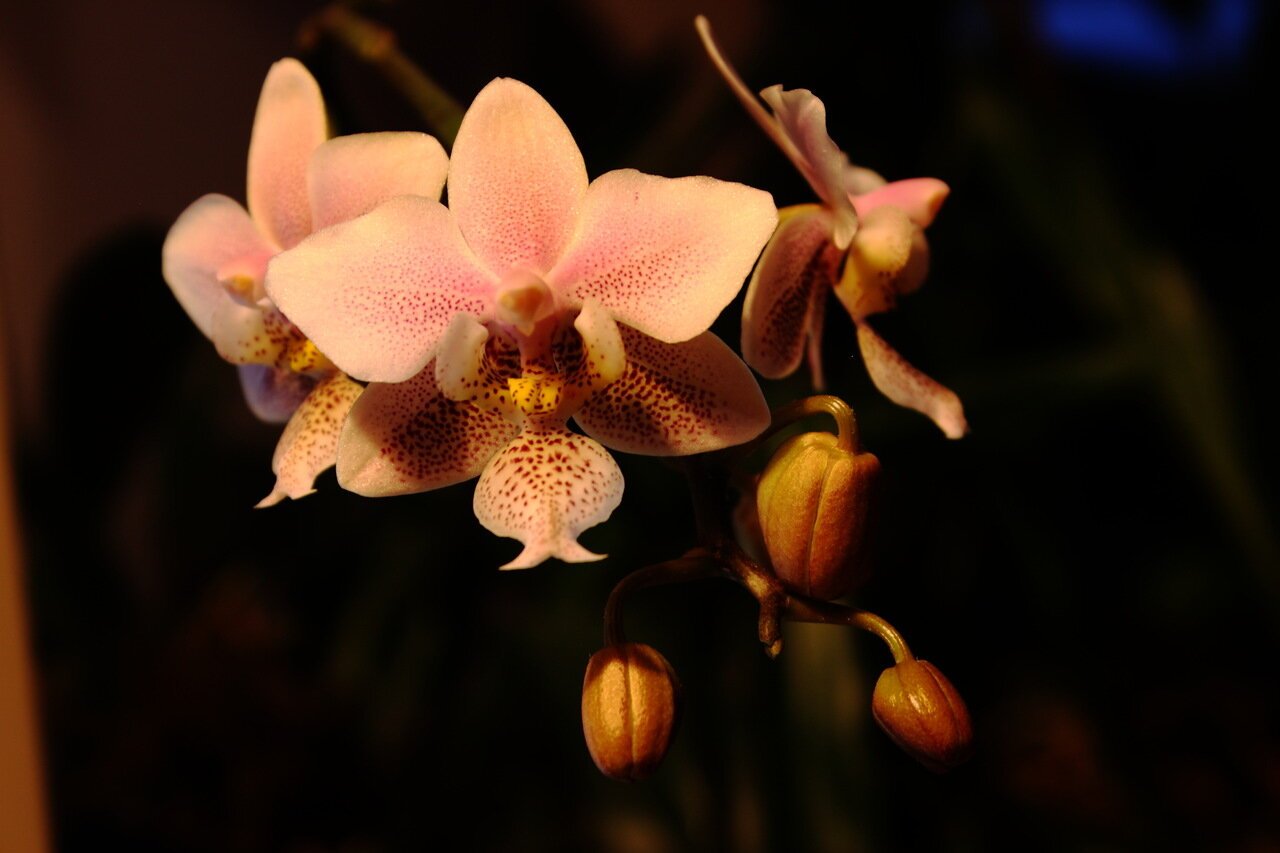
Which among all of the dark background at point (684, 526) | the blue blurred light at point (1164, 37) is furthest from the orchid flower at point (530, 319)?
the blue blurred light at point (1164, 37)

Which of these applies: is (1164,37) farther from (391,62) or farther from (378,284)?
(378,284)

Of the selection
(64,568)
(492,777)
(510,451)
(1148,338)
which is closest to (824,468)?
(510,451)

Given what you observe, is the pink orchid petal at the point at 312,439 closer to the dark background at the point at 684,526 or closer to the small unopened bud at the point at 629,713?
the small unopened bud at the point at 629,713

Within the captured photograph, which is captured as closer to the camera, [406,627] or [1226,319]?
[406,627]

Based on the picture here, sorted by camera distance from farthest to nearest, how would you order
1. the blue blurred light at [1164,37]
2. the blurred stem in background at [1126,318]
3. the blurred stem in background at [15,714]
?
the blue blurred light at [1164,37] < the blurred stem in background at [1126,318] < the blurred stem in background at [15,714]

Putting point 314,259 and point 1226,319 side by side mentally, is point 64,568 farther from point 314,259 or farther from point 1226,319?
point 1226,319

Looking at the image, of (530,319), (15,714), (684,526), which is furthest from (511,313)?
(684,526)
